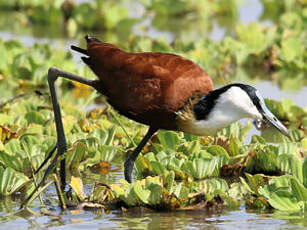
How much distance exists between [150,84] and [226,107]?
458mm

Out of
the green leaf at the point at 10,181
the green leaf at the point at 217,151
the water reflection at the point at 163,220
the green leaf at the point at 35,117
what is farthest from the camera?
the green leaf at the point at 35,117

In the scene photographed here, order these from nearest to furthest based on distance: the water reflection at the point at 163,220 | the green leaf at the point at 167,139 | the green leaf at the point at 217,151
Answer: the water reflection at the point at 163,220 < the green leaf at the point at 217,151 < the green leaf at the point at 167,139

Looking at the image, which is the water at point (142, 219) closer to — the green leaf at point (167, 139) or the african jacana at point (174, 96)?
the african jacana at point (174, 96)

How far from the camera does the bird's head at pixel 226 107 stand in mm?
4734

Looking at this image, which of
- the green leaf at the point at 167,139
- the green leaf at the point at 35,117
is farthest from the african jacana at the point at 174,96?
the green leaf at the point at 35,117

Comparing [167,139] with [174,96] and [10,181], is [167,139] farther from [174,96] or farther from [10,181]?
[10,181]

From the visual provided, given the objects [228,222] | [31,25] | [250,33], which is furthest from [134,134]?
[31,25]

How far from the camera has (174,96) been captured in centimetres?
478

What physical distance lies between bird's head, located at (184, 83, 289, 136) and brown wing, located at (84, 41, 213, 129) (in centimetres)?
12

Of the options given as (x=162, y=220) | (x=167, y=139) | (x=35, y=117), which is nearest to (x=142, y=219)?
(x=162, y=220)

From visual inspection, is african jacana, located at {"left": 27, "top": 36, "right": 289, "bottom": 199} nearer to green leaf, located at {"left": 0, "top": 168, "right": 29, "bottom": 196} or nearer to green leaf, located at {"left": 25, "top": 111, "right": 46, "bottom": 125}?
green leaf, located at {"left": 0, "top": 168, "right": 29, "bottom": 196}

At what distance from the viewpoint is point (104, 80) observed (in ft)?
16.6

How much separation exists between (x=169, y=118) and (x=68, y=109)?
211 centimetres

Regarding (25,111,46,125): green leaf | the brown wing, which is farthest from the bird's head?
(25,111,46,125): green leaf
